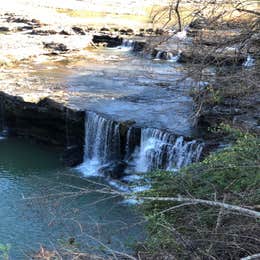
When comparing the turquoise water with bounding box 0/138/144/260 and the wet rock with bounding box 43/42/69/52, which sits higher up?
the wet rock with bounding box 43/42/69/52

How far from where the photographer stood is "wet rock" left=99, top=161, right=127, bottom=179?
13.3m

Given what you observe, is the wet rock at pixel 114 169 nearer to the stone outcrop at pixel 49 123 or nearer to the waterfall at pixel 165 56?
the stone outcrop at pixel 49 123

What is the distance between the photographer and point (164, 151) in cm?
1278

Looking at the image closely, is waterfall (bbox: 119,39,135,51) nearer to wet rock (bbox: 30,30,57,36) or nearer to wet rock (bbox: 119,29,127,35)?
wet rock (bbox: 119,29,127,35)

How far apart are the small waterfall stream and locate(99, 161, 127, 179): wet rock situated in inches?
3.6

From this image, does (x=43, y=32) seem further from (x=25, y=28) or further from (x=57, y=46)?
(x=57, y=46)

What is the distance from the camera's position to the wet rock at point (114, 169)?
43.5 ft

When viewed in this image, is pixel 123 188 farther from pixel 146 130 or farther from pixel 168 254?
pixel 168 254

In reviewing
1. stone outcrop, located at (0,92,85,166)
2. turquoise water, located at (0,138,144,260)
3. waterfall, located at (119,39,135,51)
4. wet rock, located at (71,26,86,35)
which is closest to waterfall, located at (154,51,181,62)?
waterfall, located at (119,39,135,51)

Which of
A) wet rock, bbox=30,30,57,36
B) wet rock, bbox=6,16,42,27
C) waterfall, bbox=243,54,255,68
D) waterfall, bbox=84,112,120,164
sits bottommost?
waterfall, bbox=84,112,120,164

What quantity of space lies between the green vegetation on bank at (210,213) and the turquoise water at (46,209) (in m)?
1.50

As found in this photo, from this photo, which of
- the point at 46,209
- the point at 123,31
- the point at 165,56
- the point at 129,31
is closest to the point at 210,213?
the point at 46,209

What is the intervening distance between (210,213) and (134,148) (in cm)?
834

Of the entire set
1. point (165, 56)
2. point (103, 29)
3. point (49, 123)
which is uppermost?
point (103, 29)
